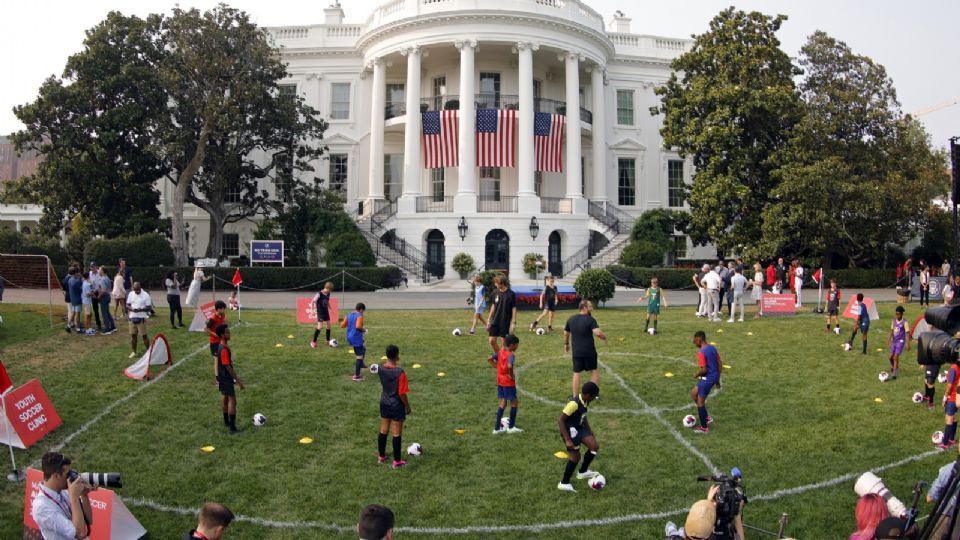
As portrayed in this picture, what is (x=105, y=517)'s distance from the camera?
22.2 feet

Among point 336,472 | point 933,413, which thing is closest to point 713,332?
point 933,413

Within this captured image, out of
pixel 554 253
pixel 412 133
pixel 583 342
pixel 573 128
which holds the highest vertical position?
pixel 573 128

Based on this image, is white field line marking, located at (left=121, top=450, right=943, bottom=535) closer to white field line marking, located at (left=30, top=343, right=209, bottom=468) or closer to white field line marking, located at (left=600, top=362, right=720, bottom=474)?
white field line marking, located at (left=600, top=362, right=720, bottom=474)

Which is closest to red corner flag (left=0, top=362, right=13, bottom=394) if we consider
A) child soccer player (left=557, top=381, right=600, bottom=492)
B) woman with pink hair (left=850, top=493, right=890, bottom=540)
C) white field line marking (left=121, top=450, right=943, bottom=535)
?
white field line marking (left=121, top=450, right=943, bottom=535)

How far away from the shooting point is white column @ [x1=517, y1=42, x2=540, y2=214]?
35812 millimetres

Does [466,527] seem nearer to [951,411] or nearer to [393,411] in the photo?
[393,411]

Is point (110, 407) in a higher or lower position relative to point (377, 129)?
lower

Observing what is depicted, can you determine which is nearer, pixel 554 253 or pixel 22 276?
pixel 22 276

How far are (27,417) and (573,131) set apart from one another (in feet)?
103

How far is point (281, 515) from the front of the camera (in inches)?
308

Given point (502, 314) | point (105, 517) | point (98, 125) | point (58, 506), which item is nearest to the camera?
point (58, 506)

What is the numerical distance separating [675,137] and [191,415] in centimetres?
2815

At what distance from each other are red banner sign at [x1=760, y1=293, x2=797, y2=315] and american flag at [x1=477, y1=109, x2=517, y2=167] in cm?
1772

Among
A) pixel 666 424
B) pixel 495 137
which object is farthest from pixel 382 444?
pixel 495 137
